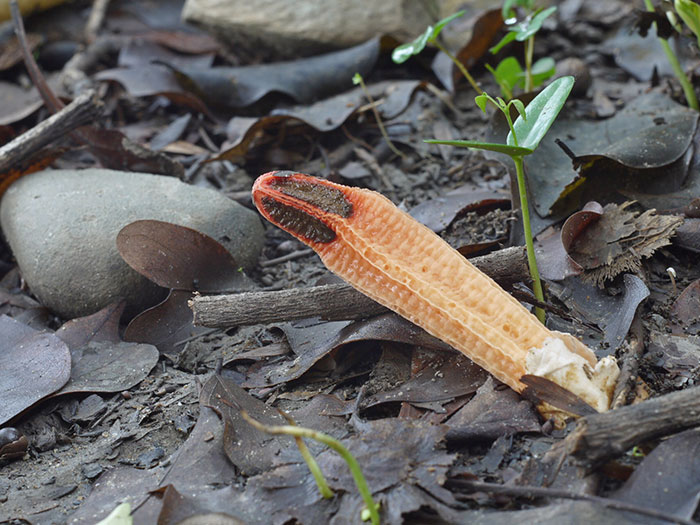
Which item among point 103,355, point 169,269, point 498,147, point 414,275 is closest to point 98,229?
point 169,269

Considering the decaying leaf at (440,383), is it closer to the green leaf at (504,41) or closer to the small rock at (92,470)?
the small rock at (92,470)

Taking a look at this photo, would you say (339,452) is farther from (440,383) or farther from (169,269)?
(169,269)

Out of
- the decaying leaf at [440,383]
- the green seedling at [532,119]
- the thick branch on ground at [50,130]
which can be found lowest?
the decaying leaf at [440,383]

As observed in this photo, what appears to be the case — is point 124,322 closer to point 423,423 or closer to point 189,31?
point 423,423

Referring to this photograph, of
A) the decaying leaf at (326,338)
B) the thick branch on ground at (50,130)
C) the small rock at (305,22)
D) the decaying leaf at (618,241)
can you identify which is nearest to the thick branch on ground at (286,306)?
the decaying leaf at (326,338)

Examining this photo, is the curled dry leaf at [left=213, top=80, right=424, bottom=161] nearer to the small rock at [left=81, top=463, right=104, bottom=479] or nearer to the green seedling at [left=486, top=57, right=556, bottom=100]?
the green seedling at [left=486, top=57, right=556, bottom=100]

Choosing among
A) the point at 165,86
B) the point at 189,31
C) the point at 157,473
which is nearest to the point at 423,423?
the point at 157,473

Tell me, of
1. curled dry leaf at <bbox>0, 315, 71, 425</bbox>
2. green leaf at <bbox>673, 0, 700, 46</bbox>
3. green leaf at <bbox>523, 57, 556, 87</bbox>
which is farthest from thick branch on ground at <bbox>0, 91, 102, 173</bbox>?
green leaf at <bbox>673, 0, 700, 46</bbox>
